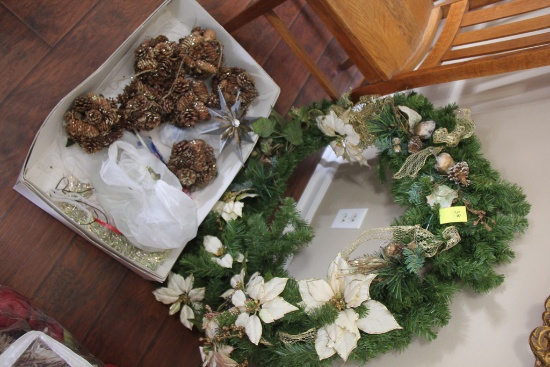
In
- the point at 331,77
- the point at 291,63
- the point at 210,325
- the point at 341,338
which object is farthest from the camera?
the point at 331,77

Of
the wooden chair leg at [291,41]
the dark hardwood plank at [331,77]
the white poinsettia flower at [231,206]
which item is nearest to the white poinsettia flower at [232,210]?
the white poinsettia flower at [231,206]

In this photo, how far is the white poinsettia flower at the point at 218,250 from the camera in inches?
50.4

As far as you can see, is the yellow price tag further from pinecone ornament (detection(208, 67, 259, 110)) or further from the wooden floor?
the wooden floor

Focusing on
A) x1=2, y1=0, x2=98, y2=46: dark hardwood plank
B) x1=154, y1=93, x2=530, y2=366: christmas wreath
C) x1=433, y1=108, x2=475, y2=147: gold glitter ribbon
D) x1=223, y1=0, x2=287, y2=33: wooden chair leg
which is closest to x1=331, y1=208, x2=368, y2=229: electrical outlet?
x1=154, y1=93, x2=530, y2=366: christmas wreath

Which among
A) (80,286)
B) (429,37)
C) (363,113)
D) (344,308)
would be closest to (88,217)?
(80,286)

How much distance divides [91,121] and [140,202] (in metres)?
0.26

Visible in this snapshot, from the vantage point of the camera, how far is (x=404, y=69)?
123 centimetres

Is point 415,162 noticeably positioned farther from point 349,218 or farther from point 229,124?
point 229,124

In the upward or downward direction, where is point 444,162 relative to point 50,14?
downward

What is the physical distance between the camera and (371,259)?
3.58 feet

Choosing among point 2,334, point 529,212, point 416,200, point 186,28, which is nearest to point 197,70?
point 186,28

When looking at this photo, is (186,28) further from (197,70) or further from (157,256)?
(157,256)

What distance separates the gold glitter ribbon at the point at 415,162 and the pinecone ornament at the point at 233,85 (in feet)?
1.84

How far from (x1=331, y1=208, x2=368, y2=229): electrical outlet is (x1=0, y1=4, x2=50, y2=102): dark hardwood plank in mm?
1099
